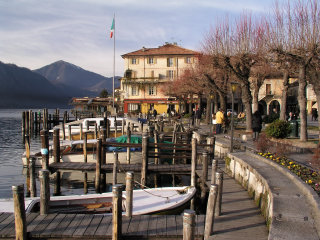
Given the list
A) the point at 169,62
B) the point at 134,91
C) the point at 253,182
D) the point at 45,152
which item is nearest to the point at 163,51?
the point at 169,62

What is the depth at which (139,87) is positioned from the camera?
7069cm

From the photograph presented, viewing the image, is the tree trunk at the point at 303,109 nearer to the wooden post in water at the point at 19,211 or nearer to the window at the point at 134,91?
the wooden post in water at the point at 19,211

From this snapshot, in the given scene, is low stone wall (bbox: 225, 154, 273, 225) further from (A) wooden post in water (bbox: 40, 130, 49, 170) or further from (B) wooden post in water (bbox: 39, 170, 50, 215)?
(A) wooden post in water (bbox: 40, 130, 49, 170)

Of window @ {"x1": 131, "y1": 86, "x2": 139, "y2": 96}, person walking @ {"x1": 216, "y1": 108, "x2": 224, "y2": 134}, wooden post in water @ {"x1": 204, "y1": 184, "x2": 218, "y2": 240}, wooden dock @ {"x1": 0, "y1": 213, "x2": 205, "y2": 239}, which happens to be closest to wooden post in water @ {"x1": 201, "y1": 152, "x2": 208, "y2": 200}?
wooden dock @ {"x1": 0, "y1": 213, "x2": 205, "y2": 239}

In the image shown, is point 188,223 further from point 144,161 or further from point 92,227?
point 144,161

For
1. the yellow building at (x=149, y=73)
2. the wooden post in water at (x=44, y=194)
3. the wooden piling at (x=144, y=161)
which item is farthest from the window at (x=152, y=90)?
the wooden post in water at (x=44, y=194)

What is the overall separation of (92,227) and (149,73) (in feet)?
213

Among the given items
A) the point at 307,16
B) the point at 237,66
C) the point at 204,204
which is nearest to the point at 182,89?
the point at 237,66

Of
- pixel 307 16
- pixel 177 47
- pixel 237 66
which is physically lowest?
pixel 237 66

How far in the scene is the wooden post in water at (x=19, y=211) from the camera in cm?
727

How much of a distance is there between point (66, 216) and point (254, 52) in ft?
63.1

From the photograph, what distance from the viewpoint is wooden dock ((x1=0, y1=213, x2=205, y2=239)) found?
25.5ft

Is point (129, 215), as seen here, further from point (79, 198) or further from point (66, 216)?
point (79, 198)

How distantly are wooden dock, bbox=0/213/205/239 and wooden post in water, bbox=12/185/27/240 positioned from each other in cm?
24
